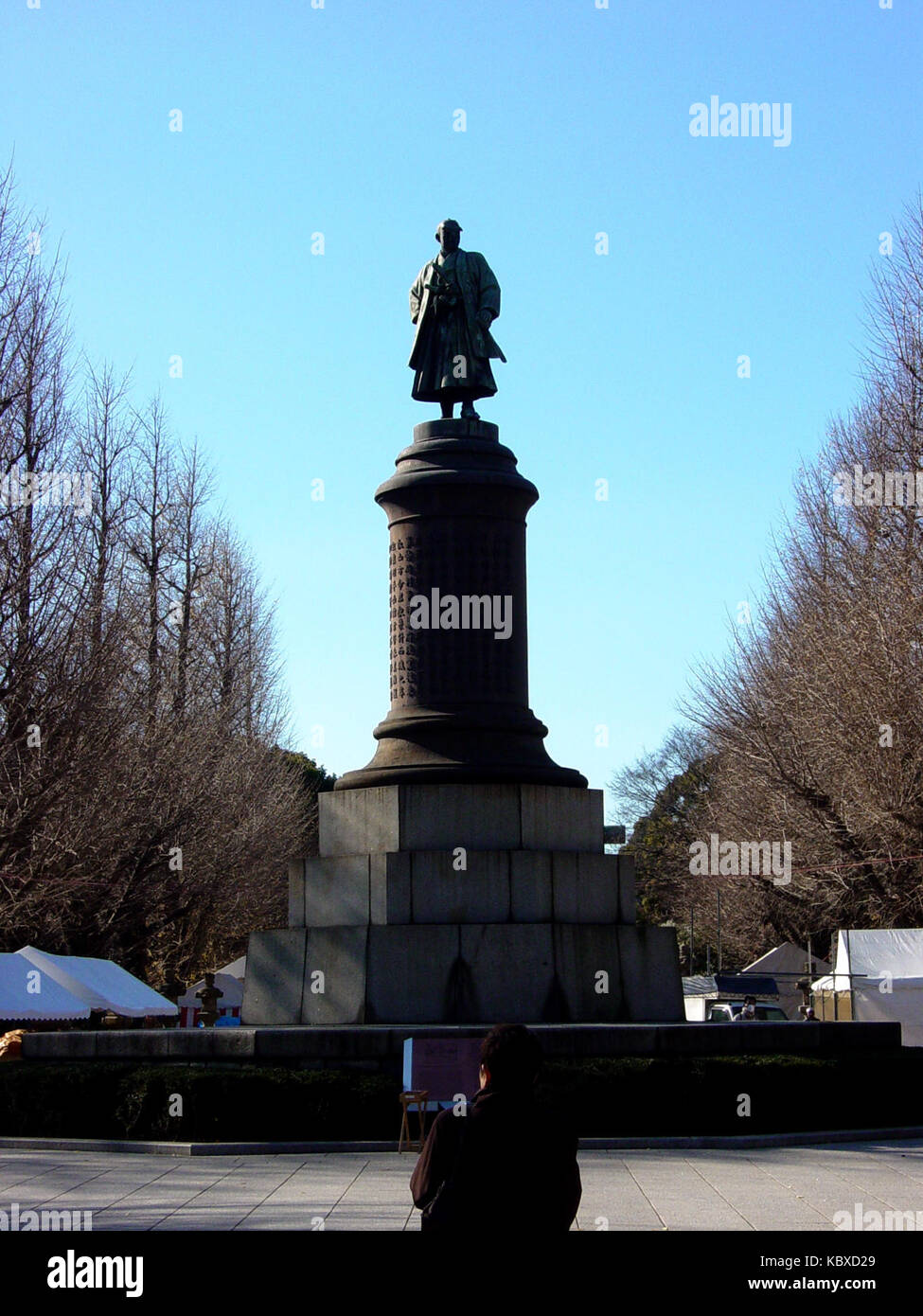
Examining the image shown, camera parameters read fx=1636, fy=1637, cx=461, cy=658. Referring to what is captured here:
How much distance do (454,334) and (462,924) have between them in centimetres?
708

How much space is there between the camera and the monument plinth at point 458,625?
16922mm

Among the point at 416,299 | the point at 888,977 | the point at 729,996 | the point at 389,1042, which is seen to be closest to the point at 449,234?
the point at 416,299

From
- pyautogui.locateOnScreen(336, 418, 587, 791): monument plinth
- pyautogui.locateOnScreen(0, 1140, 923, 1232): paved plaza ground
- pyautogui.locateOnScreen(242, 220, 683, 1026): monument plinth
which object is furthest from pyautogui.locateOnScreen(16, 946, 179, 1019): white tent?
pyautogui.locateOnScreen(0, 1140, 923, 1232): paved plaza ground

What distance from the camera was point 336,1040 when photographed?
14016 mm

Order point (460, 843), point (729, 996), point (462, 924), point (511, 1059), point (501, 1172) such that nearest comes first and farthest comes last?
1. point (501, 1172)
2. point (511, 1059)
3. point (462, 924)
4. point (460, 843)
5. point (729, 996)

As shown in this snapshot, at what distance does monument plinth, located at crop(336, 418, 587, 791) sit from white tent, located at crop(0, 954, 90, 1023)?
7942mm

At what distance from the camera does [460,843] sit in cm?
1614

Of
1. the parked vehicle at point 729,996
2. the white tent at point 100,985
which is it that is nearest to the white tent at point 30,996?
the white tent at point 100,985

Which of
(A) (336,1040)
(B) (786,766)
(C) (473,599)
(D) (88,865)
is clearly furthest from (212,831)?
(A) (336,1040)

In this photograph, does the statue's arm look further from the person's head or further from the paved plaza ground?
the person's head

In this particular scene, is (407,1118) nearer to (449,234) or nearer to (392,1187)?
(392,1187)

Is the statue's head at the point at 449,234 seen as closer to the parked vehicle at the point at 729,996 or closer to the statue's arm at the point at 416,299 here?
the statue's arm at the point at 416,299

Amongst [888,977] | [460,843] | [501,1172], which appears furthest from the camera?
[888,977]

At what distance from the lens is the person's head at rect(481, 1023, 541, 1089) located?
16.6ft
